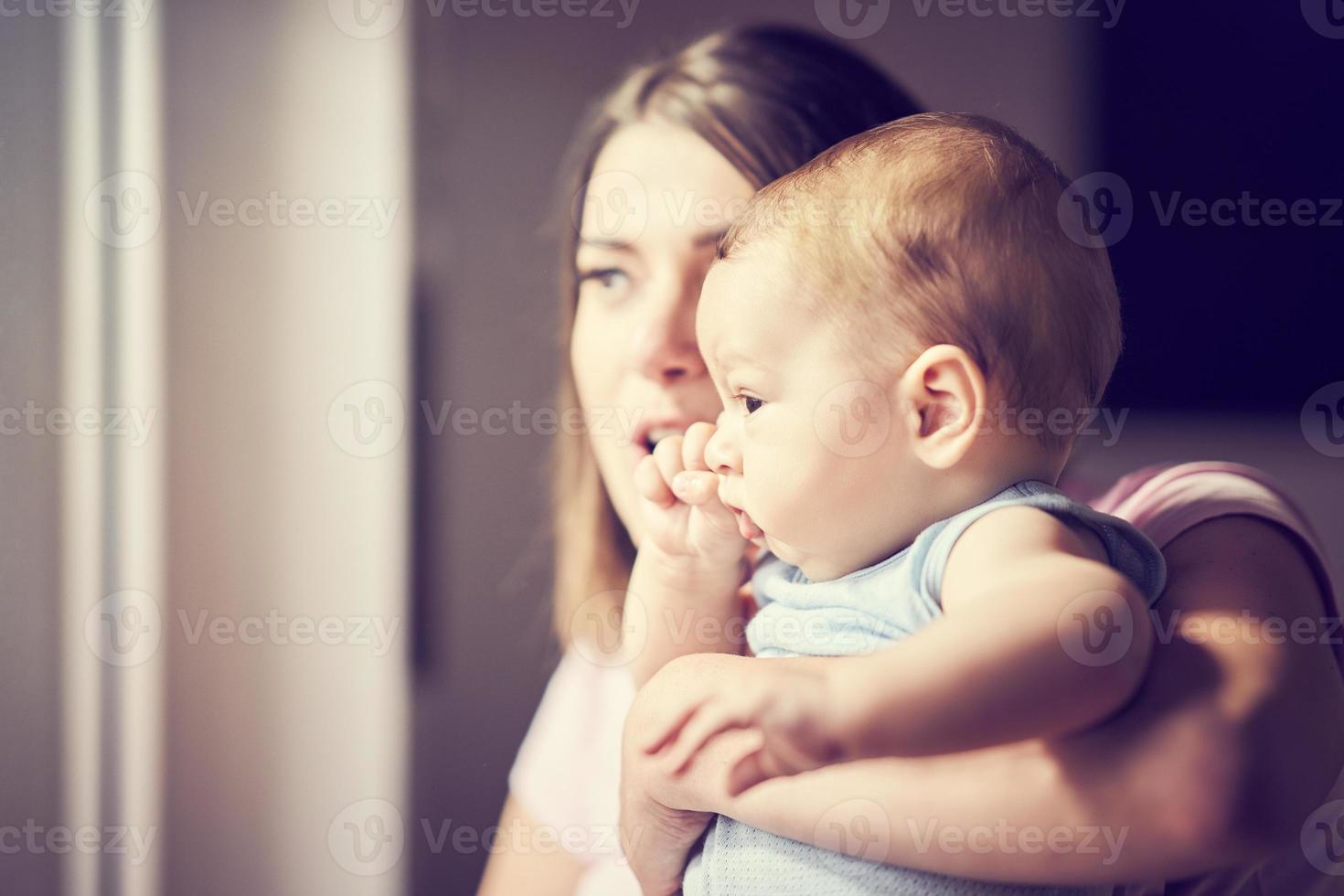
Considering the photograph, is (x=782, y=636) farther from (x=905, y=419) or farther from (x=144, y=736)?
(x=144, y=736)

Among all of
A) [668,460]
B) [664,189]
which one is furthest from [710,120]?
[668,460]

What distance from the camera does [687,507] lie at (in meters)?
0.79

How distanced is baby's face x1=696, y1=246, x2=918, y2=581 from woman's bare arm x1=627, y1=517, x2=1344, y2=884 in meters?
0.12

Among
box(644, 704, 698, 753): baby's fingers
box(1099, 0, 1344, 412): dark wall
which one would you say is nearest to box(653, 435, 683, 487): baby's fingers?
box(644, 704, 698, 753): baby's fingers

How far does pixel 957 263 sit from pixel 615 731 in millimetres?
622

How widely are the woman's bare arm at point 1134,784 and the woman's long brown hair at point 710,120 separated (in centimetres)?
48

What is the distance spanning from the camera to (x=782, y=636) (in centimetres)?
72

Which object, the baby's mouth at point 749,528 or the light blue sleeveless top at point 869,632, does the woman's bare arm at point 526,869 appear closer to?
the light blue sleeveless top at point 869,632

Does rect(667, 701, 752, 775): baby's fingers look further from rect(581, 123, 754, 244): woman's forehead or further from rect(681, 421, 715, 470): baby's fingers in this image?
rect(581, 123, 754, 244): woman's forehead

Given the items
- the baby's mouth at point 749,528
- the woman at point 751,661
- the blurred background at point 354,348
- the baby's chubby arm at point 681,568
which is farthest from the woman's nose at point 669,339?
the blurred background at point 354,348

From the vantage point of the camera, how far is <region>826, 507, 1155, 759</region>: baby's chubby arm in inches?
20.0

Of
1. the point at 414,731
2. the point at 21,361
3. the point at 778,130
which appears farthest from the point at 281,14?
the point at 414,731

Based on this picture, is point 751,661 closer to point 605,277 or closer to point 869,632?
point 869,632

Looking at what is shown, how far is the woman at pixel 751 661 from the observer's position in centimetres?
58
